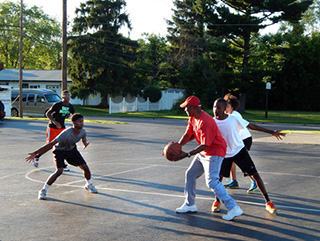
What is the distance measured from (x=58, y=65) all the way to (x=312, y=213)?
9007cm

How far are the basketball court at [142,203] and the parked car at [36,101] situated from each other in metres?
21.2

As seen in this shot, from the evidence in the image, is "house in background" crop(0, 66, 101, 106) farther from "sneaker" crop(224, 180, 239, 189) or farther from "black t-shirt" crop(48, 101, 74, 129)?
"sneaker" crop(224, 180, 239, 189)

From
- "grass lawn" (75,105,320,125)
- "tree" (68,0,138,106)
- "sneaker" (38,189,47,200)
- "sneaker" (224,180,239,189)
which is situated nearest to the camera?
"sneaker" (38,189,47,200)

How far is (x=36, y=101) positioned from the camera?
3453cm

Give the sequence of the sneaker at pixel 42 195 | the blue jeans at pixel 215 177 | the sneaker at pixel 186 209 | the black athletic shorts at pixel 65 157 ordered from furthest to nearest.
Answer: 1. the black athletic shorts at pixel 65 157
2. the sneaker at pixel 42 195
3. the sneaker at pixel 186 209
4. the blue jeans at pixel 215 177

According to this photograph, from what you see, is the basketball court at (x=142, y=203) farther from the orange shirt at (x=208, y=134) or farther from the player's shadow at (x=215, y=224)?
the orange shirt at (x=208, y=134)

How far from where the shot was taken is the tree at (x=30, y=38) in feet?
265

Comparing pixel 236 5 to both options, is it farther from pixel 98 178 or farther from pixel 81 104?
pixel 98 178

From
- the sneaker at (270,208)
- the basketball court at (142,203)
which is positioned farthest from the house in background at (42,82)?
the sneaker at (270,208)

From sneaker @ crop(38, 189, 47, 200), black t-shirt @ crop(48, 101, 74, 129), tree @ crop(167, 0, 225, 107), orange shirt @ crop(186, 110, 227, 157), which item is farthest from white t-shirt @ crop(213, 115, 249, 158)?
tree @ crop(167, 0, 225, 107)

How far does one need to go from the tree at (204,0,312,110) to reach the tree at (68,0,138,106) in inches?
507

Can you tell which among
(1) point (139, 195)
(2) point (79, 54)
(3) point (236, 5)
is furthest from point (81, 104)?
(1) point (139, 195)

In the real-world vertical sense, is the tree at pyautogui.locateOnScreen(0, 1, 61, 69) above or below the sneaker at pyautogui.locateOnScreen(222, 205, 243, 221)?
above

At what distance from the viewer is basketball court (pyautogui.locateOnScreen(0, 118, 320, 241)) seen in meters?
5.78
